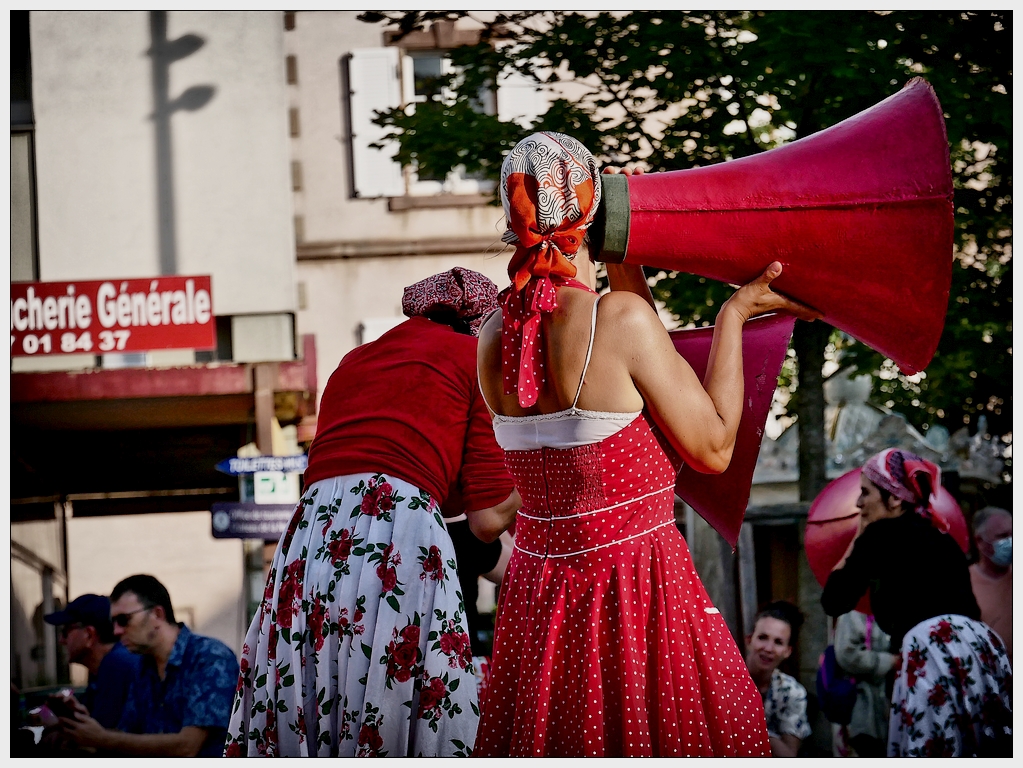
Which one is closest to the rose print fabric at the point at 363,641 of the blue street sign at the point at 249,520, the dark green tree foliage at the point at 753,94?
the dark green tree foliage at the point at 753,94

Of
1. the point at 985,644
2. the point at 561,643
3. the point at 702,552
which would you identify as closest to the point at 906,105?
the point at 561,643

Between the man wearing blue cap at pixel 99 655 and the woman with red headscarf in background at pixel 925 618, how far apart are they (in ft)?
8.61

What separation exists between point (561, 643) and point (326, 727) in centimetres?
78

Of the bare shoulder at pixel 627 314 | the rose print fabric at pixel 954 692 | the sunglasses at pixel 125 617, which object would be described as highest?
the bare shoulder at pixel 627 314

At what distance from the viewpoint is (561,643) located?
242 cm

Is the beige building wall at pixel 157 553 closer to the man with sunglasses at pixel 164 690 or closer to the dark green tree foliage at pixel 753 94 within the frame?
the dark green tree foliage at pixel 753 94

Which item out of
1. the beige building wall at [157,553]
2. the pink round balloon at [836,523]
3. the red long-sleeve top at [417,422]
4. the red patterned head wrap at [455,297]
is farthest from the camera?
the beige building wall at [157,553]

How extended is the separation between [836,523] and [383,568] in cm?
254

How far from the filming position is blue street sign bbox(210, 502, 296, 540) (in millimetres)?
7695

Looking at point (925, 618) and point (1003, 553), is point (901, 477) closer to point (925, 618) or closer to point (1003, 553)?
point (925, 618)

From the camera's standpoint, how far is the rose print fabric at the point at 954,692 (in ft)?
13.3

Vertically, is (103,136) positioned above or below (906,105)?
above

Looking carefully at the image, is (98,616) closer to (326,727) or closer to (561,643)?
(326,727)
